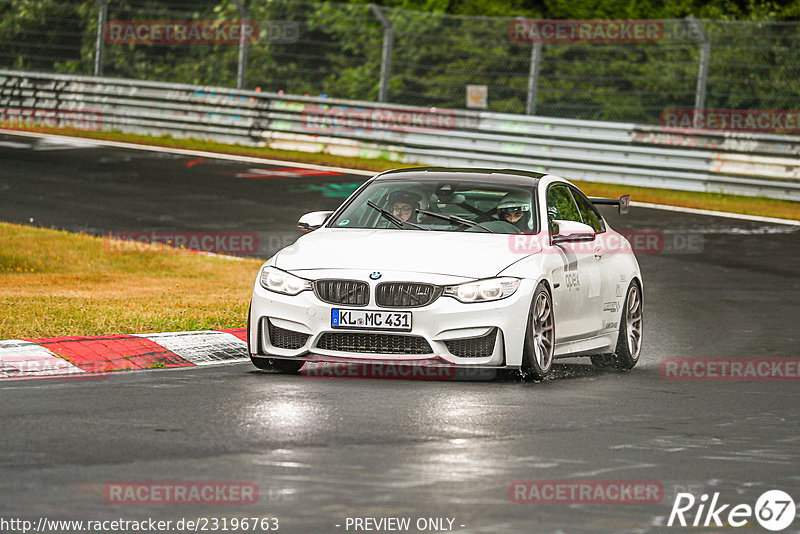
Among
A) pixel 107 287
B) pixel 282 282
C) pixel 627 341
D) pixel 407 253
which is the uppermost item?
pixel 407 253

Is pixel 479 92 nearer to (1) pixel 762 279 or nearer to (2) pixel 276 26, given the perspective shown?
(2) pixel 276 26

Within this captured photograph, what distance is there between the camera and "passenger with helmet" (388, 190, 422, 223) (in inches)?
443

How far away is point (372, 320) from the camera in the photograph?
32.5ft

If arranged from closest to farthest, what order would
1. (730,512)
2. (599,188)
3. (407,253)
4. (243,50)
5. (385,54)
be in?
(730,512)
(407,253)
(599,188)
(385,54)
(243,50)

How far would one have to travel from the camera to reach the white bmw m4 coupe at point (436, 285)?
9930 mm

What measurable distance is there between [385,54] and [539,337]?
60.3 feet

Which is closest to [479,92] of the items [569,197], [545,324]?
[569,197]

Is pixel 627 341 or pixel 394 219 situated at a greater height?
pixel 394 219

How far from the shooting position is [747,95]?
81.1 ft

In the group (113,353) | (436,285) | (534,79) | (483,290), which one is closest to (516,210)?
(483,290)

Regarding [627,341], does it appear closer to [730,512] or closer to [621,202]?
[621,202]

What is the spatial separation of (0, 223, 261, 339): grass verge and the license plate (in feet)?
8.33

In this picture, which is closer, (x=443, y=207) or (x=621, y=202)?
(x=443, y=207)

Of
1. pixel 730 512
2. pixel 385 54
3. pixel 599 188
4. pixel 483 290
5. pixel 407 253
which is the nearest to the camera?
pixel 730 512
